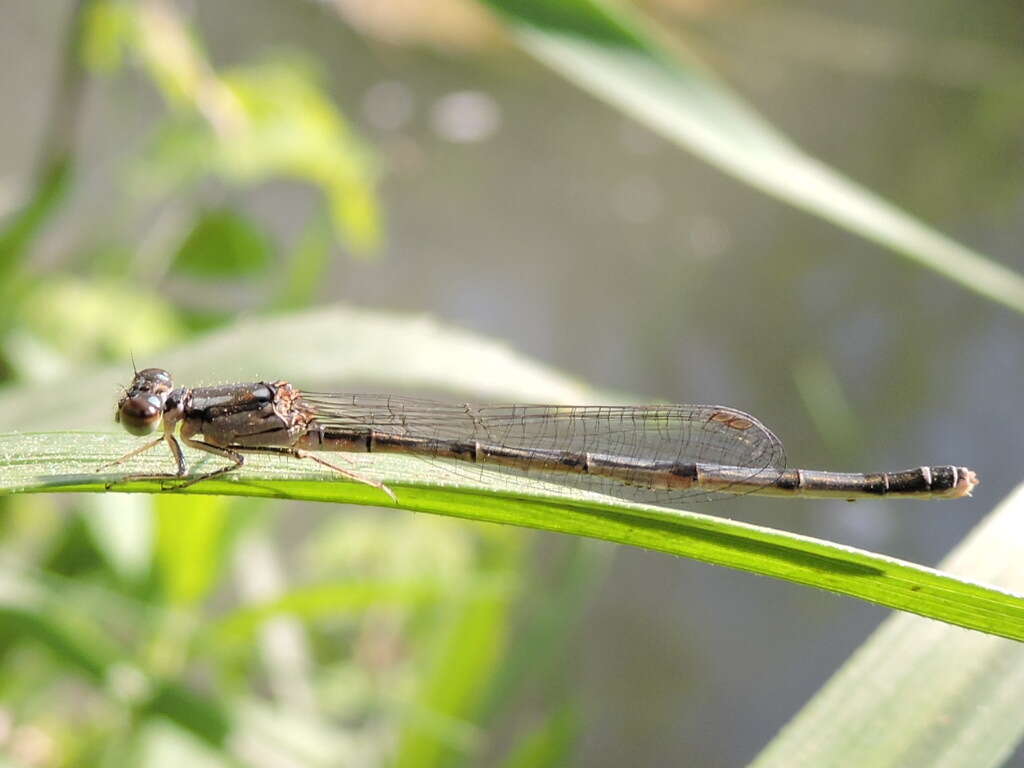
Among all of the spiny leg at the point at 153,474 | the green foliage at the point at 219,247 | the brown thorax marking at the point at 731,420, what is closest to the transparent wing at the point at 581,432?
the brown thorax marking at the point at 731,420

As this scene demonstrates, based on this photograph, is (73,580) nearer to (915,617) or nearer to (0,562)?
(0,562)

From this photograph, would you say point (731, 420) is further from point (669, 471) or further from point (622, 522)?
point (622, 522)

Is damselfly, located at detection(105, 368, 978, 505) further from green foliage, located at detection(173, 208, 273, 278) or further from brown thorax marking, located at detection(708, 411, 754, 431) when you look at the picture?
green foliage, located at detection(173, 208, 273, 278)

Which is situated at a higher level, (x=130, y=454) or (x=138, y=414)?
(x=138, y=414)

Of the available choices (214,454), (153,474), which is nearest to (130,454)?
(153,474)

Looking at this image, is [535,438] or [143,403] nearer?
[143,403]

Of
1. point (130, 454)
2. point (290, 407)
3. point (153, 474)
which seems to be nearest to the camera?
point (130, 454)

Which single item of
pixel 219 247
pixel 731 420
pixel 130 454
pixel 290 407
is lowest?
pixel 130 454
